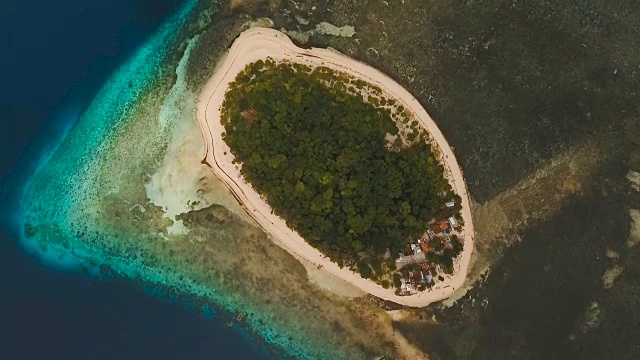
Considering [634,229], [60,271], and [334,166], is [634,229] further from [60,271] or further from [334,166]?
[60,271]

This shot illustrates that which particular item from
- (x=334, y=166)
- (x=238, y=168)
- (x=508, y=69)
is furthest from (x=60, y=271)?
(x=508, y=69)

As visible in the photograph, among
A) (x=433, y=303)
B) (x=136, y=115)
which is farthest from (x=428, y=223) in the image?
(x=136, y=115)

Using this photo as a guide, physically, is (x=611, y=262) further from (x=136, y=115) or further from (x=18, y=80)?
(x=18, y=80)

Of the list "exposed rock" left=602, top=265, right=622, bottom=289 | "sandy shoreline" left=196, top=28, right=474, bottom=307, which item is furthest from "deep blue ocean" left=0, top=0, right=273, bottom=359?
"exposed rock" left=602, top=265, right=622, bottom=289

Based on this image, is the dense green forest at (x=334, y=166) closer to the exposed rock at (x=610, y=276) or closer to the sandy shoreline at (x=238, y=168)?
the sandy shoreline at (x=238, y=168)

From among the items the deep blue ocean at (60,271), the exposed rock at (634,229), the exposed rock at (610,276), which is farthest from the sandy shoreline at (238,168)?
the exposed rock at (634,229)
